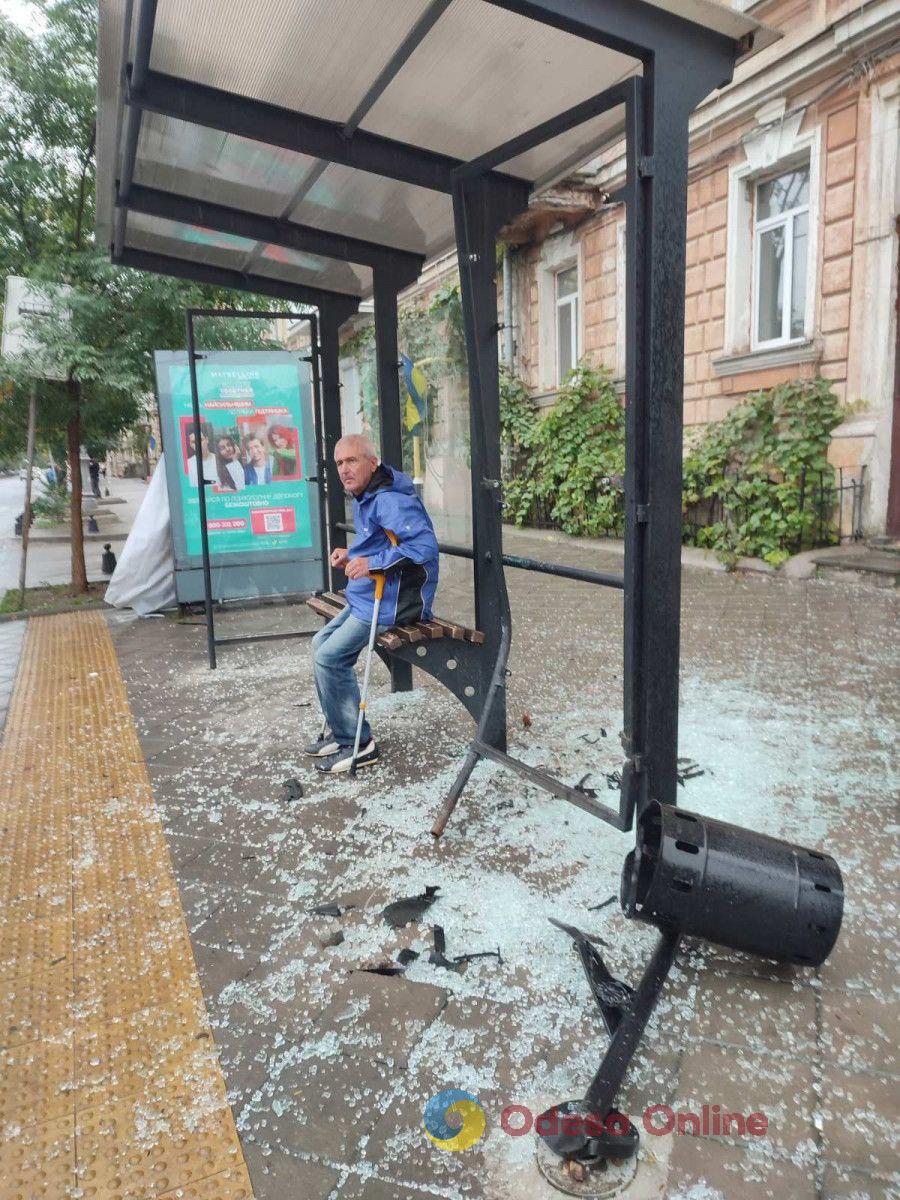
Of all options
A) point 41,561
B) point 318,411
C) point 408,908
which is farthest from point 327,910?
point 41,561

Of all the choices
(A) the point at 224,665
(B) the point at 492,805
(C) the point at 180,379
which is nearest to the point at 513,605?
(A) the point at 224,665

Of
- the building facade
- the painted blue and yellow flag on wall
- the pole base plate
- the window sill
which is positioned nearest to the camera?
the pole base plate

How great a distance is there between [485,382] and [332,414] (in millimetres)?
2234

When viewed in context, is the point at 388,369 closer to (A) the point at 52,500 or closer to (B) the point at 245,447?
(B) the point at 245,447

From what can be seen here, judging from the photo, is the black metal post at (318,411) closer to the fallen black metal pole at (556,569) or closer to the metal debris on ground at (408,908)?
the fallen black metal pole at (556,569)

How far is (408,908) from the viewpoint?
2787mm

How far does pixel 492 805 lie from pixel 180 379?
547cm

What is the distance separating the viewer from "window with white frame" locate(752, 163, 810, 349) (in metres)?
9.75

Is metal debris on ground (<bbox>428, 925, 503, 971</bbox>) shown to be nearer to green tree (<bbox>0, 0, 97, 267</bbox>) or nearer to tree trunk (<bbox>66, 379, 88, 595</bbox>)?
tree trunk (<bbox>66, 379, 88, 595</bbox>)

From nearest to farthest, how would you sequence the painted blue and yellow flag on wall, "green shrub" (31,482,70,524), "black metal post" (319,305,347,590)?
the painted blue and yellow flag on wall, "black metal post" (319,305,347,590), "green shrub" (31,482,70,524)

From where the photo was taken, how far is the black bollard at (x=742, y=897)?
7.30 feet

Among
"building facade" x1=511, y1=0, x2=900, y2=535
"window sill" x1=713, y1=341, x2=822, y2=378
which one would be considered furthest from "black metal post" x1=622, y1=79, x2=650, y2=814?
"window sill" x1=713, y1=341, x2=822, y2=378

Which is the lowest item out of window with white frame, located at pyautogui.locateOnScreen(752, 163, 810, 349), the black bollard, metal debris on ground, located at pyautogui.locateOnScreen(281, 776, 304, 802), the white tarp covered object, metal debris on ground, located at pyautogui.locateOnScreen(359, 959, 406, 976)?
metal debris on ground, located at pyautogui.locateOnScreen(359, 959, 406, 976)

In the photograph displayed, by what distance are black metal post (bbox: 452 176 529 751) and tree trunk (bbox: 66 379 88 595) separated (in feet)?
20.0
